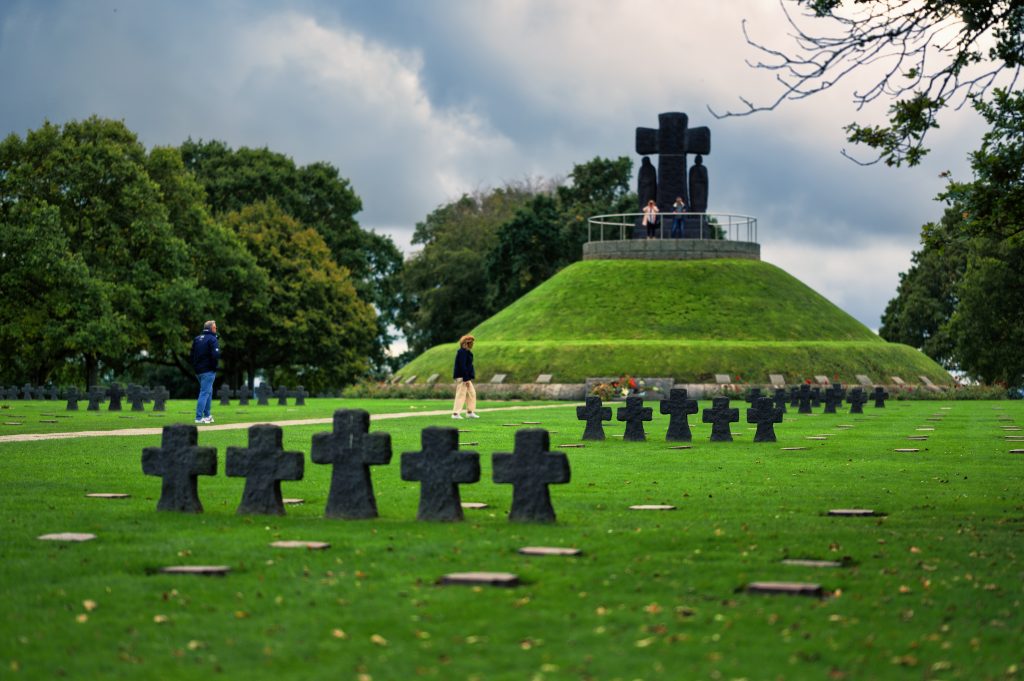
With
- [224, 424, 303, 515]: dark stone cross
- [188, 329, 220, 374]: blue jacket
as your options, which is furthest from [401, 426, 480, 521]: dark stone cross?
[188, 329, 220, 374]: blue jacket

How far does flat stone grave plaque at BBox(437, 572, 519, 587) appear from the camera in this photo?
9.02 meters

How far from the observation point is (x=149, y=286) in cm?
6494

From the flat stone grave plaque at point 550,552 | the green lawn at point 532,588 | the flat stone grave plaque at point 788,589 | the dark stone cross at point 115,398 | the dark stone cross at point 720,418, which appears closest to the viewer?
the green lawn at point 532,588

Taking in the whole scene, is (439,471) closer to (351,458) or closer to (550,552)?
(351,458)

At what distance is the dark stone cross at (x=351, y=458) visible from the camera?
12547 millimetres

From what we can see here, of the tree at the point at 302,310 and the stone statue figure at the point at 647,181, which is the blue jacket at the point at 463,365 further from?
the stone statue figure at the point at 647,181

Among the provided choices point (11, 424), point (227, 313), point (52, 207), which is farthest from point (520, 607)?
point (227, 313)

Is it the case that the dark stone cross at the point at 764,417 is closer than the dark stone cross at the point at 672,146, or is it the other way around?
the dark stone cross at the point at 764,417

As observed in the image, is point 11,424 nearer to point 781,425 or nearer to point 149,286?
point 781,425

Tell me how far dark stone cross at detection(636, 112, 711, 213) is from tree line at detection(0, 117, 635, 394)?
13.4 metres

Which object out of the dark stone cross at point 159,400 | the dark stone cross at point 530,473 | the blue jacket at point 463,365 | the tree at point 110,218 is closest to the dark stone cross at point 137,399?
the dark stone cross at point 159,400

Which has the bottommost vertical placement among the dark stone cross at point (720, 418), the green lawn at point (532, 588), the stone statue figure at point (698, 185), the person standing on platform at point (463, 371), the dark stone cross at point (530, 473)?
the green lawn at point (532, 588)

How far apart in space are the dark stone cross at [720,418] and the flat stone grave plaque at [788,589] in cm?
1622

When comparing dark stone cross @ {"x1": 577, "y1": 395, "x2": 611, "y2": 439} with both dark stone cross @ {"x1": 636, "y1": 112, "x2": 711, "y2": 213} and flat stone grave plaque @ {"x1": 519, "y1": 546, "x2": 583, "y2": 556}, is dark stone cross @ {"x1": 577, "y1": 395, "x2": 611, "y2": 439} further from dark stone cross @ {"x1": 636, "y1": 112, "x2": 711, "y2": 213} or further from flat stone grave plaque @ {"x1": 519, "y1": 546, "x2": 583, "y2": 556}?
dark stone cross @ {"x1": 636, "y1": 112, "x2": 711, "y2": 213}
